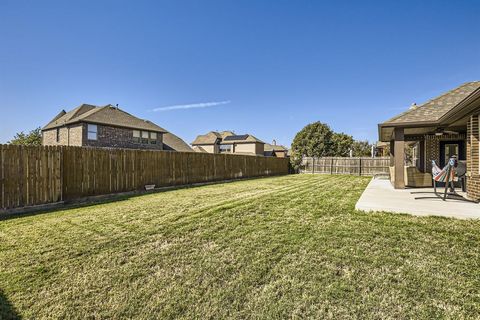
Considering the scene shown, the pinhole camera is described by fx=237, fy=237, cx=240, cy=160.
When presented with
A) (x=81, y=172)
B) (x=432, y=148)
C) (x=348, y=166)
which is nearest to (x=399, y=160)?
(x=432, y=148)

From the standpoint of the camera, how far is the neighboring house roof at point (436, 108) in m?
8.89

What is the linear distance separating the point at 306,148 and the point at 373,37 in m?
24.2

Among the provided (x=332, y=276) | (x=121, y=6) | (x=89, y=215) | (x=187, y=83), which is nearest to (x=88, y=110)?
(x=187, y=83)

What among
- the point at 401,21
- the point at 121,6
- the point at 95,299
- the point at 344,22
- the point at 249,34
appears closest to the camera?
the point at 95,299

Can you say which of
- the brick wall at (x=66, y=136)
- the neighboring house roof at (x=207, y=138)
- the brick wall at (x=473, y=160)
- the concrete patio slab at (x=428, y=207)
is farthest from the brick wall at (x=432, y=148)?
the neighboring house roof at (x=207, y=138)

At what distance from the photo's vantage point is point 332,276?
9.09ft

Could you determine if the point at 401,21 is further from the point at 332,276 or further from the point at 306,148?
the point at 306,148

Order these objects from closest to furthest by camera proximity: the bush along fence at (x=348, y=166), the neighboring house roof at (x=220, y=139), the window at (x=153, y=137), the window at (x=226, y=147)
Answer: the bush along fence at (x=348, y=166)
the window at (x=153, y=137)
the neighboring house roof at (x=220, y=139)
the window at (x=226, y=147)

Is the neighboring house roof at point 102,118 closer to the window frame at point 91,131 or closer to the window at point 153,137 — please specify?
the window frame at point 91,131

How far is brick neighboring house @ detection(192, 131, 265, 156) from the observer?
4175 centimetres

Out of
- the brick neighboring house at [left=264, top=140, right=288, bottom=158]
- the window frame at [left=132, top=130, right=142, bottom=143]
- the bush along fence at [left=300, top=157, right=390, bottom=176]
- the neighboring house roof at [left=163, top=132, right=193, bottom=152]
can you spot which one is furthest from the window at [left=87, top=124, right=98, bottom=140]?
the brick neighboring house at [left=264, top=140, right=288, bottom=158]

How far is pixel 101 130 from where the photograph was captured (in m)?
20.4

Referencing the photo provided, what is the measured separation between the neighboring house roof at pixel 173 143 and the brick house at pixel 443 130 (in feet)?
74.0

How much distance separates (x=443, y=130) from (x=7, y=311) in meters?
13.6
